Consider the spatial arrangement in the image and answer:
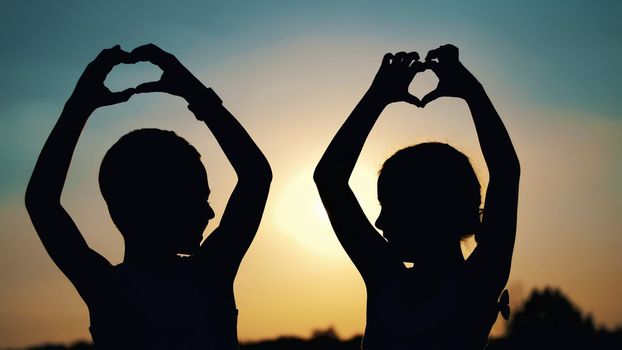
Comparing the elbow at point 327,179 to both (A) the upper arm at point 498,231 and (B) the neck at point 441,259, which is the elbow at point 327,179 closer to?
(B) the neck at point 441,259

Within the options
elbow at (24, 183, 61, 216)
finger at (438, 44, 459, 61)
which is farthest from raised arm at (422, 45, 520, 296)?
elbow at (24, 183, 61, 216)

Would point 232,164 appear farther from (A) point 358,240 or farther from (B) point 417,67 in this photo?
(B) point 417,67

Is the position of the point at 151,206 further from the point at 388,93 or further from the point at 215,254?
the point at 388,93

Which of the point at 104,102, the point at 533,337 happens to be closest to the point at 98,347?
the point at 104,102

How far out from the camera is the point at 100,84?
3953 mm

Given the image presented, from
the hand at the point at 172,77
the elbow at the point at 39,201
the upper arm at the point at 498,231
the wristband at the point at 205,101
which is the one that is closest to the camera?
the elbow at the point at 39,201

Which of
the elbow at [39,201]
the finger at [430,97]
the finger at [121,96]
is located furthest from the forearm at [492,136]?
the elbow at [39,201]

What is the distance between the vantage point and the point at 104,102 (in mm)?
3926

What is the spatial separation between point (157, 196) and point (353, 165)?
0.99m

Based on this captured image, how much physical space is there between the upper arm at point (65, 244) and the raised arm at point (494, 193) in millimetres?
1747

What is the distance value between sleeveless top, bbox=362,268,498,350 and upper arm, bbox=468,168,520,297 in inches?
5.0

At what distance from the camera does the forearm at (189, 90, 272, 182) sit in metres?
4.23

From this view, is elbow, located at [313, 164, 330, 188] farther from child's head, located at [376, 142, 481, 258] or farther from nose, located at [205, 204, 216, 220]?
nose, located at [205, 204, 216, 220]

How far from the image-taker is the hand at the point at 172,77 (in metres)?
4.13
